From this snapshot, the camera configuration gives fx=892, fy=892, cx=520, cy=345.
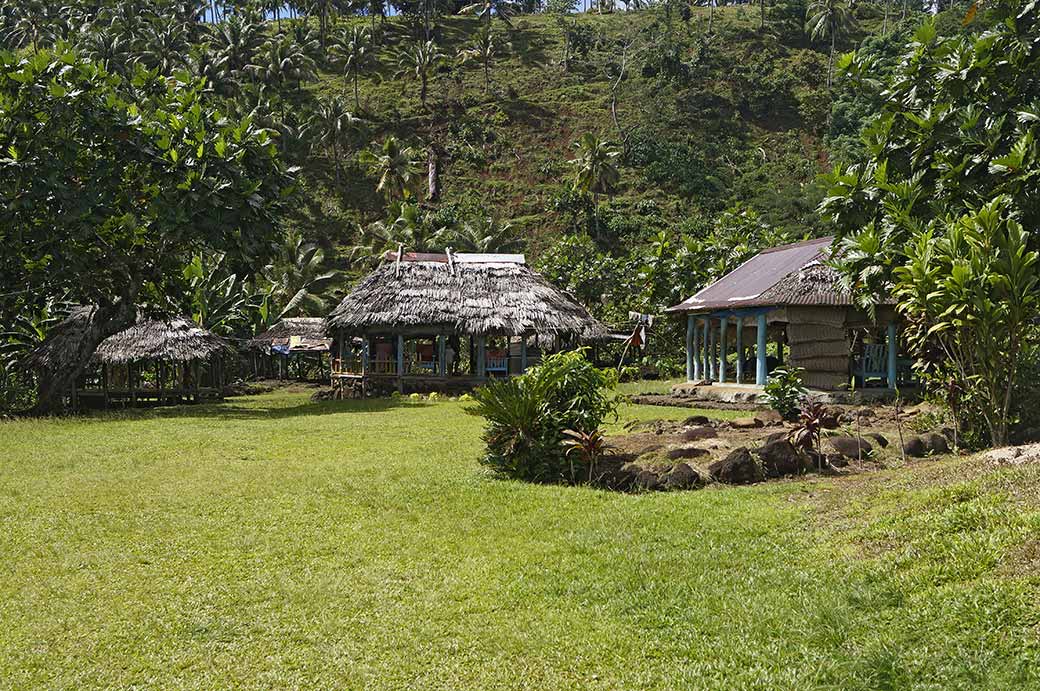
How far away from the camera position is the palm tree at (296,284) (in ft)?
133

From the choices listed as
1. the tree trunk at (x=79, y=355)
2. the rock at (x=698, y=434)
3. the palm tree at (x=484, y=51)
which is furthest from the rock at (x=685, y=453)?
the palm tree at (x=484, y=51)

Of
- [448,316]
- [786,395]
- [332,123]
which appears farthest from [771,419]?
[332,123]

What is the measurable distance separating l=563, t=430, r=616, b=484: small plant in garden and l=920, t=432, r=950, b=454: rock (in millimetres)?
3884

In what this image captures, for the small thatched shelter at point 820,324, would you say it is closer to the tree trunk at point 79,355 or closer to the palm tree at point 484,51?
the tree trunk at point 79,355

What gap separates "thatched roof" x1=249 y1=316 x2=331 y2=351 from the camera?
3428 centimetres

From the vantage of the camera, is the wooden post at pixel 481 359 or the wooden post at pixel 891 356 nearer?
the wooden post at pixel 891 356

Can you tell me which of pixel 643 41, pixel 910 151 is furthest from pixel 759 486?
pixel 643 41

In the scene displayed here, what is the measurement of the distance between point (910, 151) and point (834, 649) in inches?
353

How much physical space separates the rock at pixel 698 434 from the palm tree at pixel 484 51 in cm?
6192

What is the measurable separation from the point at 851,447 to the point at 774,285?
398 inches

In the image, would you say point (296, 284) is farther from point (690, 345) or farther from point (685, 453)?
point (685, 453)

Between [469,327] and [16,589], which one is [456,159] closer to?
[469,327]

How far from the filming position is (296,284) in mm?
42312

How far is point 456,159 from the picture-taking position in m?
62.3
